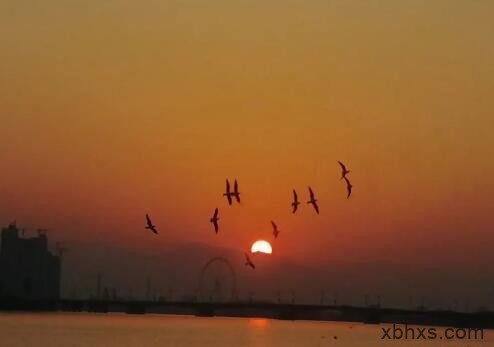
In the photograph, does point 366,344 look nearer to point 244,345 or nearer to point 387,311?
point 244,345

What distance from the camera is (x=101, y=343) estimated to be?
5330 inches

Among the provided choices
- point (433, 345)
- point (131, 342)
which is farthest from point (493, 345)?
point (131, 342)

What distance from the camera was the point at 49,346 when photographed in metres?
123

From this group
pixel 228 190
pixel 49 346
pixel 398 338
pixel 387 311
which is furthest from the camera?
pixel 387 311

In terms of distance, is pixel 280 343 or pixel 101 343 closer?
pixel 101 343

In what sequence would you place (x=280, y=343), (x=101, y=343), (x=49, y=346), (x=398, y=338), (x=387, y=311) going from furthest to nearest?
1. (x=387, y=311)
2. (x=398, y=338)
3. (x=280, y=343)
4. (x=101, y=343)
5. (x=49, y=346)

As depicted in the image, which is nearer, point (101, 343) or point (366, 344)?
point (101, 343)

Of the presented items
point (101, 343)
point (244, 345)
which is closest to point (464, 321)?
point (244, 345)

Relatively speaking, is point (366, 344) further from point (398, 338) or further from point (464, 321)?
point (464, 321)

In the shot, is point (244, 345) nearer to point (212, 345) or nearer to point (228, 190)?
point (212, 345)

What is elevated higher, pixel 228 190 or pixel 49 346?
pixel 228 190

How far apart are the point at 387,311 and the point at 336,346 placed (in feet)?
163

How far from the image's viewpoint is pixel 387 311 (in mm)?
198125

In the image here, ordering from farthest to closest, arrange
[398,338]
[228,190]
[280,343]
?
[398,338]
[280,343]
[228,190]
